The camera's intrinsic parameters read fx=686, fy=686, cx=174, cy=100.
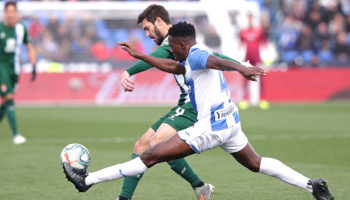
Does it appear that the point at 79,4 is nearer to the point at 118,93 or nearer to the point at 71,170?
the point at 118,93

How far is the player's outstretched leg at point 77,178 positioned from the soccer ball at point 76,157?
74 mm

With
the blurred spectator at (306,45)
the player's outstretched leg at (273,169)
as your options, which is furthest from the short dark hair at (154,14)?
the blurred spectator at (306,45)

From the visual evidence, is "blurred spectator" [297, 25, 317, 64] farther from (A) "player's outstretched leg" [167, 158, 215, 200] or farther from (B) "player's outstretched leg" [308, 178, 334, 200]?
(B) "player's outstretched leg" [308, 178, 334, 200]

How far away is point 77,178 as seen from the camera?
19.8ft

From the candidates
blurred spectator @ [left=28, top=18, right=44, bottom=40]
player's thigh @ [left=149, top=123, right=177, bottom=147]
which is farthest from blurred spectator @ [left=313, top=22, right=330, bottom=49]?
player's thigh @ [left=149, top=123, right=177, bottom=147]

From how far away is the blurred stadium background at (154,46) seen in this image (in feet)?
76.3

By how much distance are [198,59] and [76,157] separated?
4.83ft

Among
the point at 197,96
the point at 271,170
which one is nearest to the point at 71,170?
the point at 197,96

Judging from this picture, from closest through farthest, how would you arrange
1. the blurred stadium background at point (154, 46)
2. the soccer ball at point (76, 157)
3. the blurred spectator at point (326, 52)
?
the soccer ball at point (76, 157), the blurred stadium background at point (154, 46), the blurred spectator at point (326, 52)

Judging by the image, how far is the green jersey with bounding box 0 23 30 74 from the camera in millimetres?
12734

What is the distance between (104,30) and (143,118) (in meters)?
9.51

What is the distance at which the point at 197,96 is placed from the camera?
19.9 ft

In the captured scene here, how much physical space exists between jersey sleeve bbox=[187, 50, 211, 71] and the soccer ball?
4.35 ft

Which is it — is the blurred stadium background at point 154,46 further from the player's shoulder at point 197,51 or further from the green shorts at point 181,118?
the player's shoulder at point 197,51
